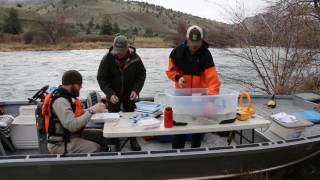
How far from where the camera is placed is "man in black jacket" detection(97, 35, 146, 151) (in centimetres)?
460

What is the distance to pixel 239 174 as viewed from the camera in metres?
4.22

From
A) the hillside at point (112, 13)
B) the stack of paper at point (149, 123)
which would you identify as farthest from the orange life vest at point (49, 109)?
the hillside at point (112, 13)

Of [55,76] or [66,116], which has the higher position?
[66,116]

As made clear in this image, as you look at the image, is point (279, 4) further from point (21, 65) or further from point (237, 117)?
point (21, 65)

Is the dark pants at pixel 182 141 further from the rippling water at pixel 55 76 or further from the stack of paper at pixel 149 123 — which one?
the rippling water at pixel 55 76

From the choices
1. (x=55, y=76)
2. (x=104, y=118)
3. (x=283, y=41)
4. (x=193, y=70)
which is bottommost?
(x=55, y=76)

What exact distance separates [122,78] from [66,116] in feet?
3.81

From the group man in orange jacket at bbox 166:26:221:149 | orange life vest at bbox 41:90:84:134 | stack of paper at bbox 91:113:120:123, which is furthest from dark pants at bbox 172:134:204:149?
orange life vest at bbox 41:90:84:134

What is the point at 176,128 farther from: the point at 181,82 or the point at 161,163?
the point at 181,82

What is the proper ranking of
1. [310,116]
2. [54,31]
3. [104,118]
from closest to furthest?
[104,118] < [310,116] < [54,31]

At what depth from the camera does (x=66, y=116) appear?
12.0 ft

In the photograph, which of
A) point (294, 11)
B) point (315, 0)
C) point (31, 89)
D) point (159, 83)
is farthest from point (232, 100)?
point (31, 89)

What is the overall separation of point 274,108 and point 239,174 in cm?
176

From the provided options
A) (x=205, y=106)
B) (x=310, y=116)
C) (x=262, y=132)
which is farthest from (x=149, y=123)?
(x=310, y=116)
